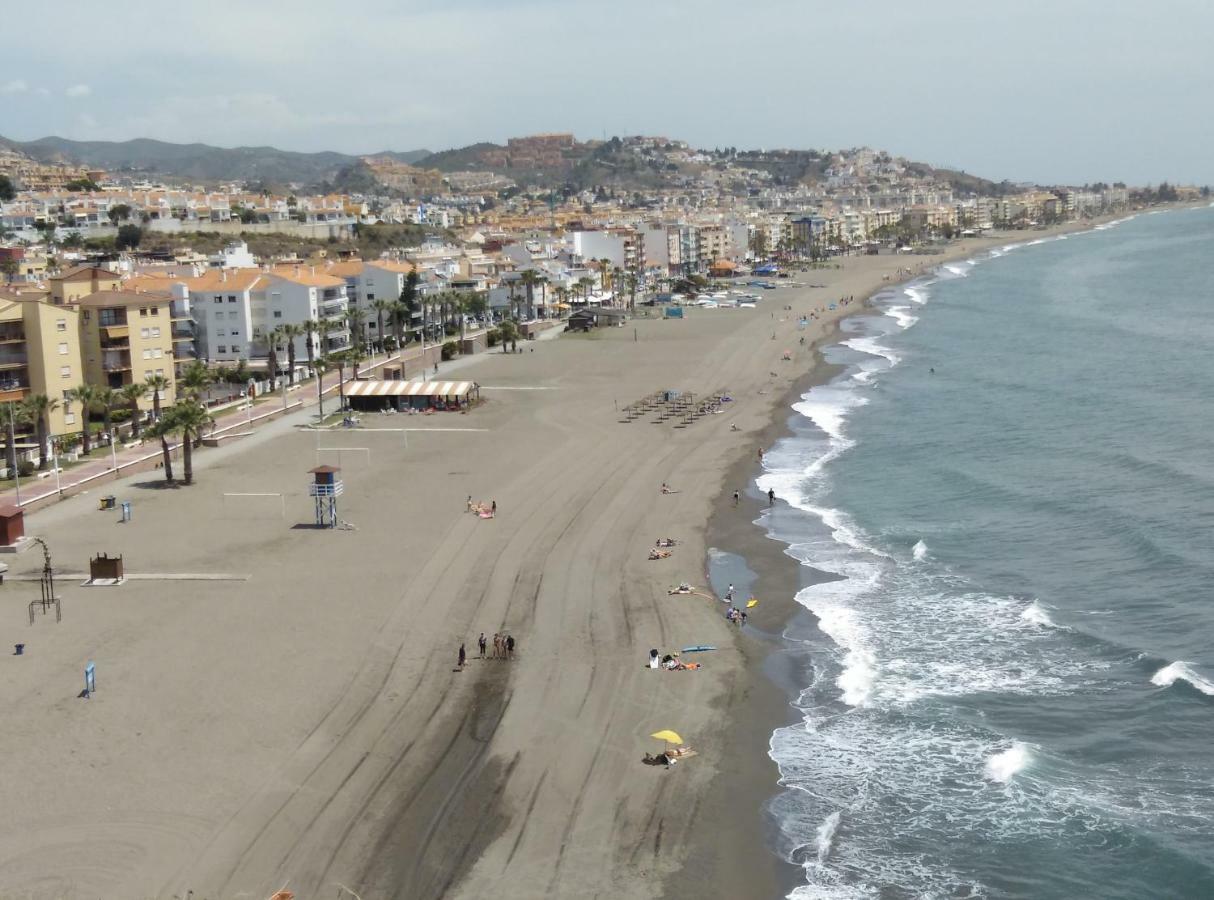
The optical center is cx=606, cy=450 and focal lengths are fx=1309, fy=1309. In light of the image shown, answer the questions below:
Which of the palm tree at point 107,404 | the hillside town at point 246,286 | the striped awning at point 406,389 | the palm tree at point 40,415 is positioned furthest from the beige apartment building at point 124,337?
the striped awning at point 406,389

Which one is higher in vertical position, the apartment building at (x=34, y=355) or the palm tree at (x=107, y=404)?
the apartment building at (x=34, y=355)

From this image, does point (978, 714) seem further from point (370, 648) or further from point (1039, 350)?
point (1039, 350)

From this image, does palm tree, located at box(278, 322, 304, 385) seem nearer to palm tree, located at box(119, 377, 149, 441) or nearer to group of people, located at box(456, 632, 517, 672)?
palm tree, located at box(119, 377, 149, 441)

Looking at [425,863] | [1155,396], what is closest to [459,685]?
[425,863]

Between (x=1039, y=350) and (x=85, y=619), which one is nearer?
(x=85, y=619)

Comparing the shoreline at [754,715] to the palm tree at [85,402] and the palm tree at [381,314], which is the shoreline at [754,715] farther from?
the palm tree at [381,314]

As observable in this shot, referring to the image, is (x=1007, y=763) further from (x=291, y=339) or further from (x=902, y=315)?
(x=902, y=315)

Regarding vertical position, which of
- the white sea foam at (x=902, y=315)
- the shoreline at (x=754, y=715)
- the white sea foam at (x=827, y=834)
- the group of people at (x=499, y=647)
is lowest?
the white sea foam at (x=902, y=315)
